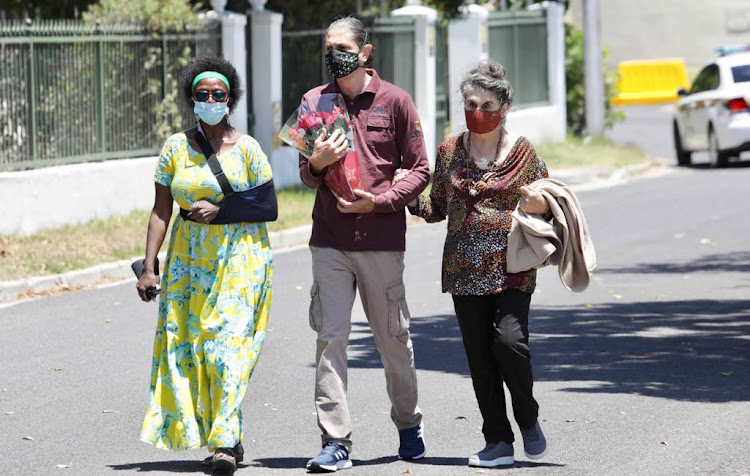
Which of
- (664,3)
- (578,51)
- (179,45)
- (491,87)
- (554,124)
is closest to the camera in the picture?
(491,87)

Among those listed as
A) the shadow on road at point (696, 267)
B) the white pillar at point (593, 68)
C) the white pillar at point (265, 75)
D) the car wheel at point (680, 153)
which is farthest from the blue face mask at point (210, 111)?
the white pillar at point (593, 68)

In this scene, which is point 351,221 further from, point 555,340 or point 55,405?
point 555,340

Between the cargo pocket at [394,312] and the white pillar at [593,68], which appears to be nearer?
the cargo pocket at [394,312]

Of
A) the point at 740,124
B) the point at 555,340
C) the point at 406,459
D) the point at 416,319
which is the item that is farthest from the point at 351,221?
the point at 740,124

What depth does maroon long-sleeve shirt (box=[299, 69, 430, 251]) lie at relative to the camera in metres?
6.39

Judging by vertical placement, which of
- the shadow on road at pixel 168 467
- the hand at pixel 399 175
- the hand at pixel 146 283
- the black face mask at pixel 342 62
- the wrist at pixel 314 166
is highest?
the black face mask at pixel 342 62

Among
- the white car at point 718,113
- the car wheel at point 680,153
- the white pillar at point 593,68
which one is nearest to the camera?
the white car at point 718,113

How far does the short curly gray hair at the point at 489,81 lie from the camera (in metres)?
6.32

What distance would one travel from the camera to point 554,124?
27797mm

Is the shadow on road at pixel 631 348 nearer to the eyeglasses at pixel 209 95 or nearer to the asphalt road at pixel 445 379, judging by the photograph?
the asphalt road at pixel 445 379

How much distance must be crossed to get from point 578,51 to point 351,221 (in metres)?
24.7

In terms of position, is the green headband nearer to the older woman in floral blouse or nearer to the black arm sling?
the black arm sling

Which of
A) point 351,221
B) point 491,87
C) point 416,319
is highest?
point 491,87

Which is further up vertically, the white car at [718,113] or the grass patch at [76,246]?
the white car at [718,113]
